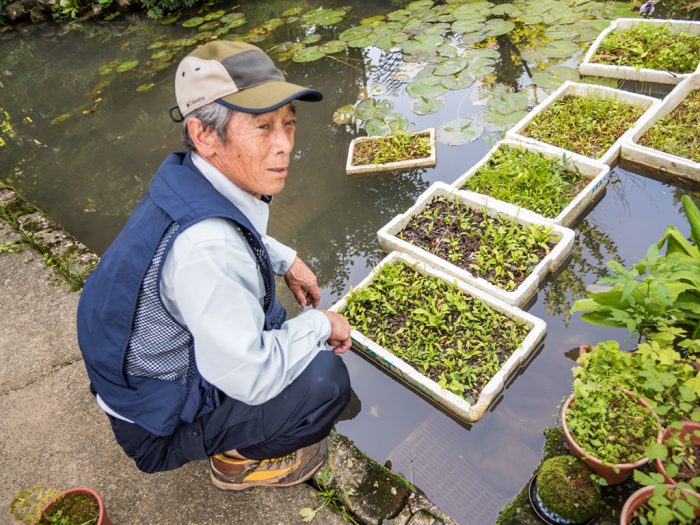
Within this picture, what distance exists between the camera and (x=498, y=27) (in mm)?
5883

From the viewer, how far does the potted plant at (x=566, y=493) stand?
1.92m

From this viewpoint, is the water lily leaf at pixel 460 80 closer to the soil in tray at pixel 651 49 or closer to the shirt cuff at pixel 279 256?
the soil in tray at pixel 651 49

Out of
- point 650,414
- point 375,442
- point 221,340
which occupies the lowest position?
point 375,442

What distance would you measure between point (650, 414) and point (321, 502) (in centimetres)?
147

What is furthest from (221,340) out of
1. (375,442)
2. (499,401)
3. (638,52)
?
(638,52)

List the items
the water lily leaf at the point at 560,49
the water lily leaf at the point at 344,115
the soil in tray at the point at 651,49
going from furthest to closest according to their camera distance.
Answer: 1. the water lily leaf at the point at 560,49
2. the water lily leaf at the point at 344,115
3. the soil in tray at the point at 651,49

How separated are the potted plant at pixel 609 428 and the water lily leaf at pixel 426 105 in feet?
11.2

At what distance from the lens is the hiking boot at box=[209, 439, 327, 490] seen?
7.36 ft

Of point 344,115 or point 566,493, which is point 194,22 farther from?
point 566,493

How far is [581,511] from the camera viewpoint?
191cm

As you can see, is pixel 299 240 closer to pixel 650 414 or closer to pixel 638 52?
pixel 650 414

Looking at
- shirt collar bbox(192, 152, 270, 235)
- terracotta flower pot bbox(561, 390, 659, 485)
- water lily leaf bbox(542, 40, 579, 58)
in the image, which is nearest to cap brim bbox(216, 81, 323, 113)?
shirt collar bbox(192, 152, 270, 235)

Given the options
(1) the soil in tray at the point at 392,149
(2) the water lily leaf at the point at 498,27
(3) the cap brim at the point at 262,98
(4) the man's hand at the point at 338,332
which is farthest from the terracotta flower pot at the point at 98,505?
(2) the water lily leaf at the point at 498,27

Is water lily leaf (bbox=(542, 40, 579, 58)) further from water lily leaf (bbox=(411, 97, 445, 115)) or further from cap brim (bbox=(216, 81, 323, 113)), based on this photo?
cap brim (bbox=(216, 81, 323, 113))
